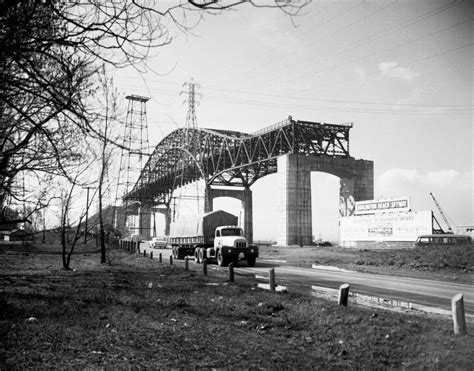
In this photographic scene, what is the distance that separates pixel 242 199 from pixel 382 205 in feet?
113

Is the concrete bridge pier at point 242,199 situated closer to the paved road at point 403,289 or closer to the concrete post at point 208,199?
the concrete post at point 208,199

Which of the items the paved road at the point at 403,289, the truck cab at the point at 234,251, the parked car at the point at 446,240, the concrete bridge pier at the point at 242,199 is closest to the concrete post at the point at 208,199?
the concrete bridge pier at the point at 242,199

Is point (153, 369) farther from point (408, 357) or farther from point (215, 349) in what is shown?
point (408, 357)

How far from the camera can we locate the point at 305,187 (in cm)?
5297

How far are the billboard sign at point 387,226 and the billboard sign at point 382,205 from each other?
2.52 m

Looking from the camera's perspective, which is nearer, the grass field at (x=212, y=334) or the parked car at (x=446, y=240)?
the grass field at (x=212, y=334)

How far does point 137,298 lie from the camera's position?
11.9 meters

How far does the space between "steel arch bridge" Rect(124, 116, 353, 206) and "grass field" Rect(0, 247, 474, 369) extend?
2062 centimetres

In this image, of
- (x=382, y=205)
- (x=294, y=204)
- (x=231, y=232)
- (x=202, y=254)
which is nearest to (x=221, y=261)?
(x=231, y=232)

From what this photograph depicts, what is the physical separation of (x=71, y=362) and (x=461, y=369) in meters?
5.62

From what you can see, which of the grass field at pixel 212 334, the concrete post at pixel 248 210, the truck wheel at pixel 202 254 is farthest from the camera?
the concrete post at pixel 248 210

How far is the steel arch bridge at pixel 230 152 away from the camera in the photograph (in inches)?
2368

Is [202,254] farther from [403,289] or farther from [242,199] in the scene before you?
[242,199]

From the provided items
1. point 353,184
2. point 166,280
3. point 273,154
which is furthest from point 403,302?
point 273,154
